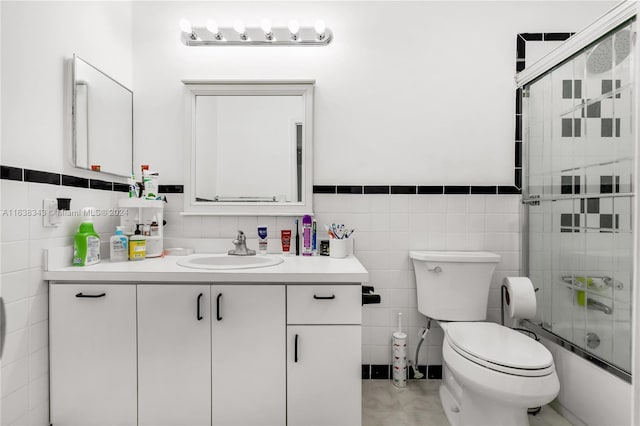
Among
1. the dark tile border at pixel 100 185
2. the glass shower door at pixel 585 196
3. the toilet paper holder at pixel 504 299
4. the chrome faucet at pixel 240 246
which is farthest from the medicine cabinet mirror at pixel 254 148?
the glass shower door at pixel 585 196

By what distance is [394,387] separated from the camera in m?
1.84

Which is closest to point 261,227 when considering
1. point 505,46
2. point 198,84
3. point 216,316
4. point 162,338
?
point 216,316

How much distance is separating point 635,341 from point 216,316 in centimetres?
124

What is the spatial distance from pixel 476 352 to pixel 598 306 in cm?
62

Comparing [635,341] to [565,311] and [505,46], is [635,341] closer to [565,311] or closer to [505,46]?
[565,311]

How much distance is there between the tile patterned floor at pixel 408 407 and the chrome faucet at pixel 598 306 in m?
0.56

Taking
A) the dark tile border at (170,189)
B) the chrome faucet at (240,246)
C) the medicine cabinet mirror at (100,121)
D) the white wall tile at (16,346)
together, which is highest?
the medicine cabinet mirror at (100,121)

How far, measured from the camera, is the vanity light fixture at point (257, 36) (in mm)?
1838

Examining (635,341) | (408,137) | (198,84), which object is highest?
(198,84)

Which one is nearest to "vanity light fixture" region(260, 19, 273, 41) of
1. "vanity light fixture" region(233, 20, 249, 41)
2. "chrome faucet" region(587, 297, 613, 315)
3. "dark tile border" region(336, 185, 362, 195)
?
"vanity light fixture" region(233, 20, 249, 41)

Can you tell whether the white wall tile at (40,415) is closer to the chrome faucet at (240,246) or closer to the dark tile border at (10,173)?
the dark tile border at (10,173)

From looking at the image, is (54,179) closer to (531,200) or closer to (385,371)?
(385,371)

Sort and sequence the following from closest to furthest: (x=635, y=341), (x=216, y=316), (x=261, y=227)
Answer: (x=635, y=341) < (x=216, y=316) < (x=261, y=227)

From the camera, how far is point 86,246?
1.45m
